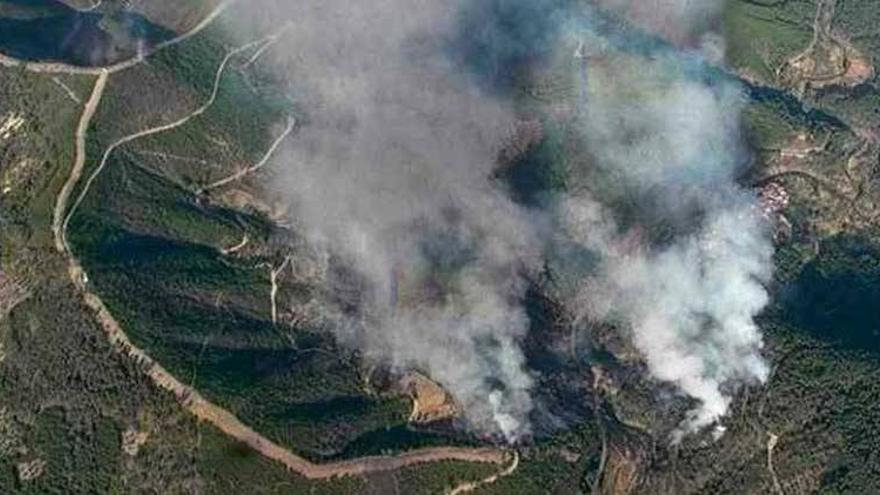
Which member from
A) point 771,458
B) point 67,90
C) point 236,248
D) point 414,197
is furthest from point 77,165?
point 771,458

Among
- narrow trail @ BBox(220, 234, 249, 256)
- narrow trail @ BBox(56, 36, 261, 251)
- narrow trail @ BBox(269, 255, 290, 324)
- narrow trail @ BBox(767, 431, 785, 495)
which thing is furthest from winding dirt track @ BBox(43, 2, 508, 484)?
narrow trail @ BBox(767, 431, 785, 495)

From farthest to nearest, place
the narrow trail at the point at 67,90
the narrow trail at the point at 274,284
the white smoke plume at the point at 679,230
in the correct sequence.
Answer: the narrow trail at the point at 67,90 → the white smoke plume at the point at 679,230 → the narrow trail at the point at 274,284

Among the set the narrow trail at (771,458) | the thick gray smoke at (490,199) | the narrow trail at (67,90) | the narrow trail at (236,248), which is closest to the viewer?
the narrow trail at (771,458)

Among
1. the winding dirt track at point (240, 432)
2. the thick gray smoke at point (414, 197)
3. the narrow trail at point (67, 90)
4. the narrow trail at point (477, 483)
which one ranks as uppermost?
the thick gray smoke at point (414, 197)

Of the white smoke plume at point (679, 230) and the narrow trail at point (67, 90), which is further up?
the white smoke plume at point (679, 230)

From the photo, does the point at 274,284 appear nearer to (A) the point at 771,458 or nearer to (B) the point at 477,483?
(B) the point at 477,483

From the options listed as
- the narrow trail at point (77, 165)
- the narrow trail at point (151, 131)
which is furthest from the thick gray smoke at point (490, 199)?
the narrow trail at point (77, 165)

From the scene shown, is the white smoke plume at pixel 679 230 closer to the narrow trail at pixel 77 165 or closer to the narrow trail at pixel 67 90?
the narrow trail at pixel 77 165

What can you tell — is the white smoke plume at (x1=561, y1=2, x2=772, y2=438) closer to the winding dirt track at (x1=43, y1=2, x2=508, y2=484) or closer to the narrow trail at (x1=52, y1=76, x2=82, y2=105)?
the winding dirt track at (x1=43, y1=2, x2=508, y2=484)
